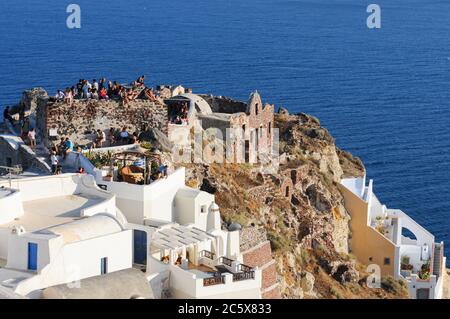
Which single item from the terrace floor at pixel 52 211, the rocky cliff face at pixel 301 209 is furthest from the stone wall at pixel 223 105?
the terrace floor at pixel 52 211

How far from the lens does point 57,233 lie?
3984 cm

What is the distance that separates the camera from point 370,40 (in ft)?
653

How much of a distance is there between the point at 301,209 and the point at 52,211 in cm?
2602

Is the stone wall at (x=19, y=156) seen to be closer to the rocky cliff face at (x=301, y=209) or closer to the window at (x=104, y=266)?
the rocky cliff face at (x=301, y=209)

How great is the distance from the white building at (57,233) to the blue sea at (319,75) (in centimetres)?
5466

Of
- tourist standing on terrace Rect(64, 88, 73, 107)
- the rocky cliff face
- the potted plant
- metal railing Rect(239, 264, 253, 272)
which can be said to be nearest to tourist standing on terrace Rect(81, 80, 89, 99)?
tourist standing on terrace Rect(64, 88, 73, 107)

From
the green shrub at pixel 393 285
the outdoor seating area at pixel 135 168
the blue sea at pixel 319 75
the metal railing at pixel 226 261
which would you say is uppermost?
the outdoor seating area at pixel 135 168

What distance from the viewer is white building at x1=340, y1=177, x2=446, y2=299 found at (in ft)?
251

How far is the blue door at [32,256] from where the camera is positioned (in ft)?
127

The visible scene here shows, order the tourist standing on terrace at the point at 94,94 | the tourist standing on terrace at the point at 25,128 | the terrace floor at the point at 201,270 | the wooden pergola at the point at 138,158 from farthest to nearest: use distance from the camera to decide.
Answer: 1. the tourist standing on terrace at the point at 94,94
2. the tourist standing on terrace at the point at 25,128
3. the wooden pergola at the point at 138,158
4. the terrace floor at the point at 201,270

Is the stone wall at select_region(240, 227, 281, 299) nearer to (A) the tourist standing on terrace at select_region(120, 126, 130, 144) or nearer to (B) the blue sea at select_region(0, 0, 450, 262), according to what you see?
(A) the tourist standing on terrace at select_region(120, 126, 130, 144)

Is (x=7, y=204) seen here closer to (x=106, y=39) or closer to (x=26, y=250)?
(x=26, y=250)

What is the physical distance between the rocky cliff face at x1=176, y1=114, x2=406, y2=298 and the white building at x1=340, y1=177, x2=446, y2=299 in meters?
1.21
